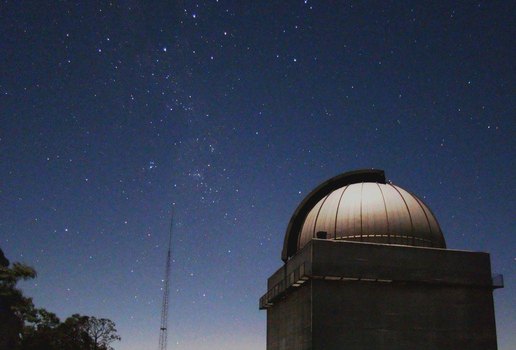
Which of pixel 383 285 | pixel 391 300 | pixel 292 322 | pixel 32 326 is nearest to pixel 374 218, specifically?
pixel 383 285

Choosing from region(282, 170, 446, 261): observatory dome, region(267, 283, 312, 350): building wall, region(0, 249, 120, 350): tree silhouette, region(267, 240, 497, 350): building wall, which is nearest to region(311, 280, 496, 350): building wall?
region(267, 240, 497, 350): building wall

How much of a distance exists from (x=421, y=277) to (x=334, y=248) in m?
4.02

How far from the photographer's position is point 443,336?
890 inches

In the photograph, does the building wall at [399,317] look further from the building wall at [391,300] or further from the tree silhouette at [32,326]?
the tree silhouette at [32,326]

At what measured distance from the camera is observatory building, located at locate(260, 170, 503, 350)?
22.0m

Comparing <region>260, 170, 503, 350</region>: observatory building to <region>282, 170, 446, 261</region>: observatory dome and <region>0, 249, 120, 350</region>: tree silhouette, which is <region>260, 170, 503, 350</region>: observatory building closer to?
<region>282, 170, 446, 261</region>: observatory dome

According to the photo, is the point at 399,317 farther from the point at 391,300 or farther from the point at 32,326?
the point at 32,326

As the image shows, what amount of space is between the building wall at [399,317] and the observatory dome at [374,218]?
7.79 feet

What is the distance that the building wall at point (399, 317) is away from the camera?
21.8 meters

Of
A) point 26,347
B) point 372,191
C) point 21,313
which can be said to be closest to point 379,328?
point 372,191

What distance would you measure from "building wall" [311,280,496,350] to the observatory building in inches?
1.6

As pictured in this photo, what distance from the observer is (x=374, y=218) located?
80.3ft

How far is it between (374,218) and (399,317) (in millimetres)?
4490

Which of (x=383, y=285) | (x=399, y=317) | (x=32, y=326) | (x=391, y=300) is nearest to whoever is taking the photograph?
(x=399, y=317)
